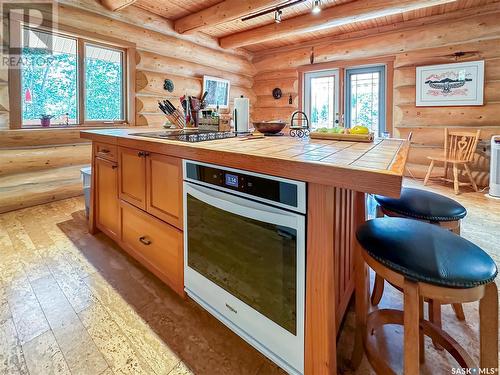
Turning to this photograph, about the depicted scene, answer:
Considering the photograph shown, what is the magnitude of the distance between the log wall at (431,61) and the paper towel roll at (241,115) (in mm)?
4019

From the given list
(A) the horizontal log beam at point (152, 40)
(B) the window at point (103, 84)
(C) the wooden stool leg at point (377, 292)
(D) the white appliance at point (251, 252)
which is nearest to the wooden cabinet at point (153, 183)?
(D) the white appliance at point (251, 252)

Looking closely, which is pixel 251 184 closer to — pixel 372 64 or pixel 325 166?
pixel 325 166

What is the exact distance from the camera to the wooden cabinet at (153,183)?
1499 mm

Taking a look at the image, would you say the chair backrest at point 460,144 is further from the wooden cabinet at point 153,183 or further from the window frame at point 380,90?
the wooden cabinet at point 153,183

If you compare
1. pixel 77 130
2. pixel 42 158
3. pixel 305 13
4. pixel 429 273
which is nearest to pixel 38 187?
pixel 42 158

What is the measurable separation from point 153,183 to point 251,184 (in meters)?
0.85

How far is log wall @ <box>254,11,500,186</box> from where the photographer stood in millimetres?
4121

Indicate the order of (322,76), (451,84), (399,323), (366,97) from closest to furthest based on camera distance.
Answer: (399,323) → (451,84) → (366,97) → (322,76)

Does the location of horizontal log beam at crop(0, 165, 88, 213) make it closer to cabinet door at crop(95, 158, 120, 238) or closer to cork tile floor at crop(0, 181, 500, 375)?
cork tile floor at crop(0, 181, 500, 375)

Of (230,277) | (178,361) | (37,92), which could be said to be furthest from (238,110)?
(37,92)

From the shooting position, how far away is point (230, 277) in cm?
125

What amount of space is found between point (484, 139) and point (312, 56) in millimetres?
3339

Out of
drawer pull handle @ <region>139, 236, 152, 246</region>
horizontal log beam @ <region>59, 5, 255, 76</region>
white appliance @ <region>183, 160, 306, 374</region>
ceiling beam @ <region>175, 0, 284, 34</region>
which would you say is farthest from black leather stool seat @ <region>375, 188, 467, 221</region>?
horizontal log beam @ <region>59, 5, 255, 76</region>

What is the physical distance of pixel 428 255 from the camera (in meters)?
0.83
